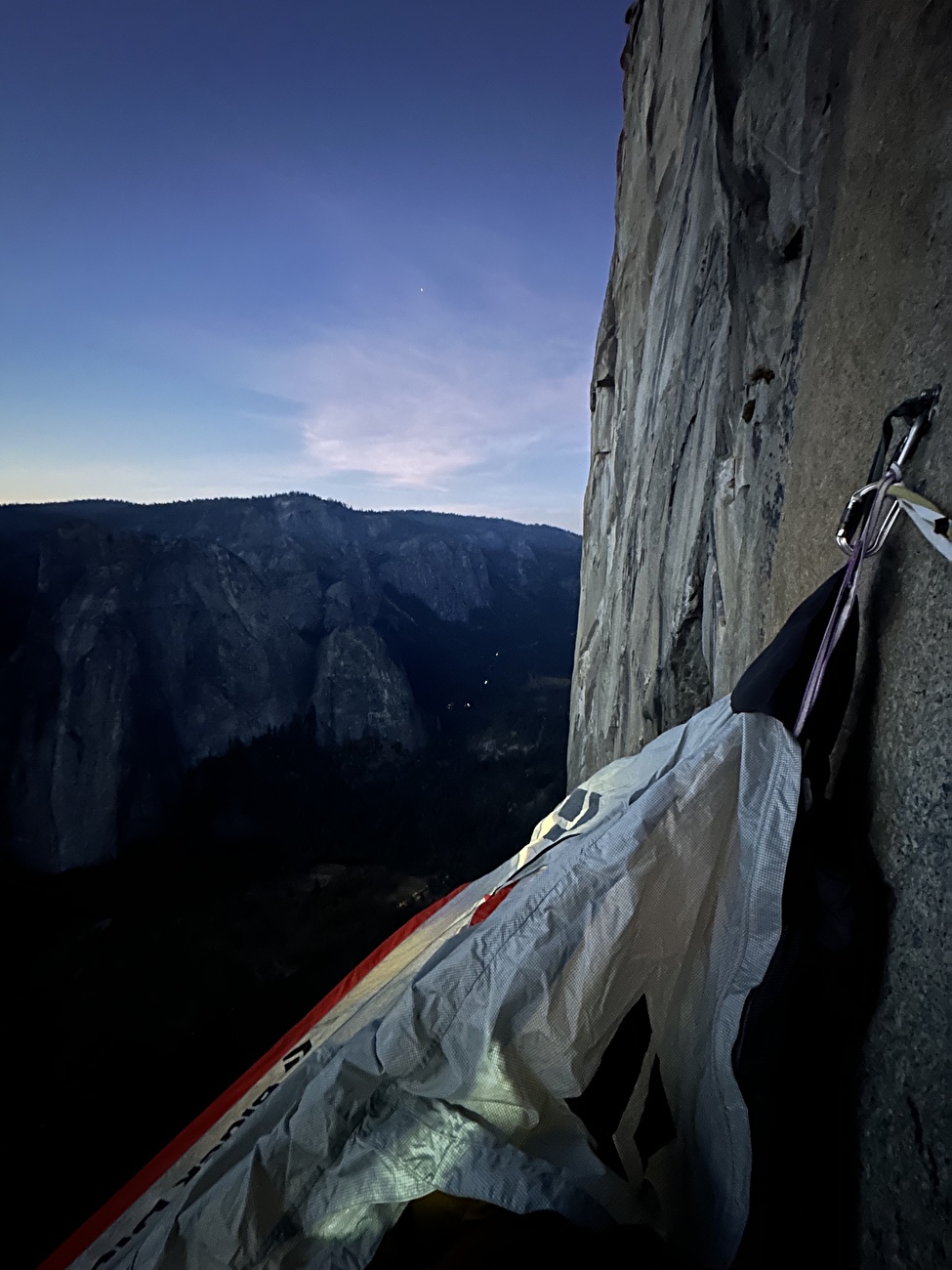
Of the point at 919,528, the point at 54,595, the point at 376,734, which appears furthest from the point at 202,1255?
the point at 376,734

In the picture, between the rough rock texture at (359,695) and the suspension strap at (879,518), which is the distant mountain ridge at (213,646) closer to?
the rough rock texture at (359,695)

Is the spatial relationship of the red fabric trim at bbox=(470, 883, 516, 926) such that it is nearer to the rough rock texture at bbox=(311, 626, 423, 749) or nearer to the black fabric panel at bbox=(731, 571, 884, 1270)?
the black fabric panel at bbox=(731, 571, 884, 1270)

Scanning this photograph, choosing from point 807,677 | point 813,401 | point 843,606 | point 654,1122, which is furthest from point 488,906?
point 813,401

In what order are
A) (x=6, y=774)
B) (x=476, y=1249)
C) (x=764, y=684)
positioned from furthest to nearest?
(x=6, y=774) → (x=764, y=684) → (x=476, y=1249)

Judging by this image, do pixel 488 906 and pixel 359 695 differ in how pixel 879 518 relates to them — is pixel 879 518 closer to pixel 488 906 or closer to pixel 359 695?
pixel 488 906

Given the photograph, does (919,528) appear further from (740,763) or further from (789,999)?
(789,999)

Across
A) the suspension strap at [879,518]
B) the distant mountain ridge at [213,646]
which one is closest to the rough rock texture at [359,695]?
the distant mountain ridge at [213,646]

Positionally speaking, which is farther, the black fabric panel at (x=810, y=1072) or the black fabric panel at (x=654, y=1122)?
the black fabric panel at (x=654, y=1122)

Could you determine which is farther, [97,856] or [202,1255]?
[97,856]
